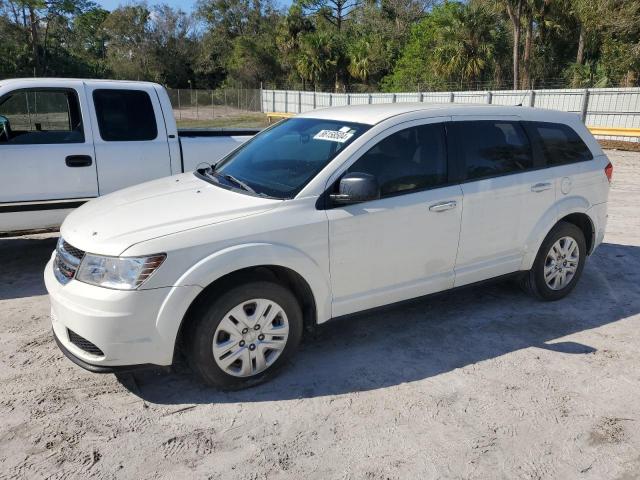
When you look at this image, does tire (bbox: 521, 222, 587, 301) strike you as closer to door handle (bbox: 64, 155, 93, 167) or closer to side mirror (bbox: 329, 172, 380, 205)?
side mirror (bbox: 329, 172, 380, 205)

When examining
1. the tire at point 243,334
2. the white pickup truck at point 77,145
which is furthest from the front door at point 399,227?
the white pickup truck at point 77,145

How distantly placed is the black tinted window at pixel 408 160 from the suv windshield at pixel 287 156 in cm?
20

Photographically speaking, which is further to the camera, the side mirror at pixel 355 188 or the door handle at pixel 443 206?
the door handle at pixel 443 206

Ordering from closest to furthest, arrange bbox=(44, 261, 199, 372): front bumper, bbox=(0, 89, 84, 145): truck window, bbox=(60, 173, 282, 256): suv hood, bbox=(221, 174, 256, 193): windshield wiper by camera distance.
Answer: bbox=(44, 261, 199, 372): front bumper, bbox=(60, 173, 282, 256): suv hood, bbox=(221, 174, 256, 193): windshield wiper, bbox=(0, 89, 84, 145): truck window

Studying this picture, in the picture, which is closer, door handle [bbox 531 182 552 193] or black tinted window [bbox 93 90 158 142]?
door handle [bbox 531 182 552 193]

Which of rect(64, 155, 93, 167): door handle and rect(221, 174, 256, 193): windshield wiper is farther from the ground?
rect(221, 174, 256, 193): windshield wiper

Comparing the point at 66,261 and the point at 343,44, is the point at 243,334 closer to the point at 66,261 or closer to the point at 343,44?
the point at 66,261

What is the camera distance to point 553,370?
378 cm

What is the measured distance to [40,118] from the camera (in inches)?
242

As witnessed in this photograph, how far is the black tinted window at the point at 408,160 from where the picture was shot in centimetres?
379

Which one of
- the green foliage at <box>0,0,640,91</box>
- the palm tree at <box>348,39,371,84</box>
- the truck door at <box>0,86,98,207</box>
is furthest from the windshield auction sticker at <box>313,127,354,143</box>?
the palm tree at <box>348,39,371,84</box>

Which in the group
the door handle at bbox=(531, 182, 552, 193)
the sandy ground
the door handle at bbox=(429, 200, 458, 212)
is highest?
the door handle at bbox=(531, 182, 552, 193)

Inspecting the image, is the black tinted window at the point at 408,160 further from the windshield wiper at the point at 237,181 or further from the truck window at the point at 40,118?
the truck window at the point at 40,118

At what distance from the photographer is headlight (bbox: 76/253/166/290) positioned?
3.02 m
